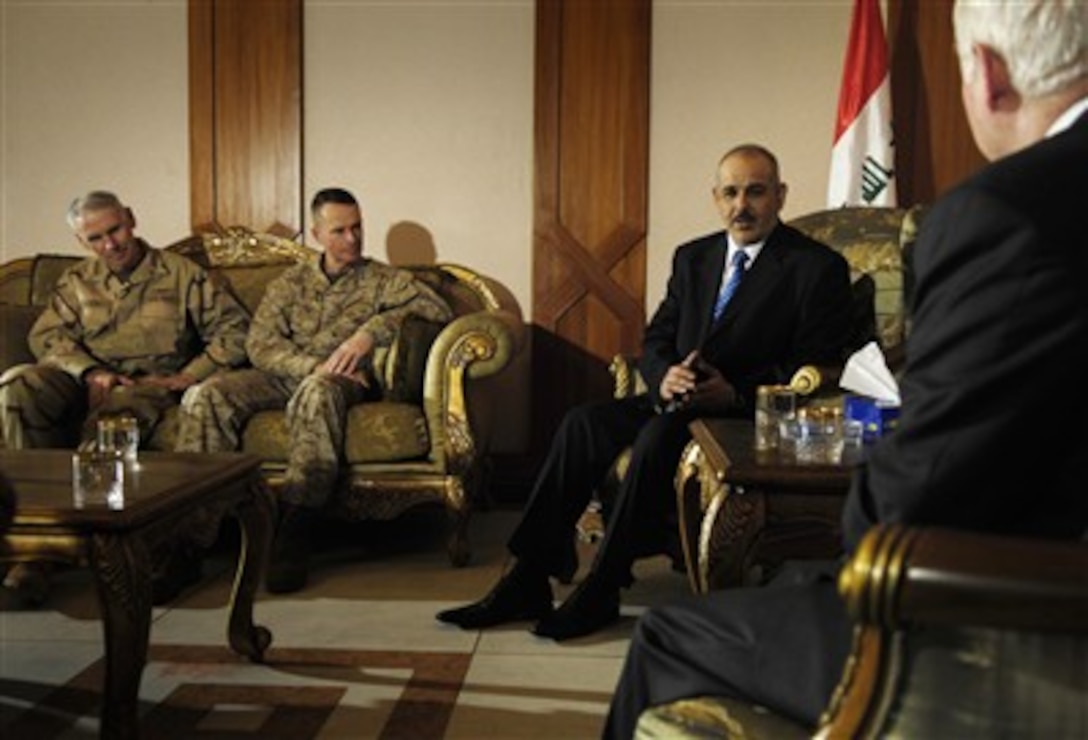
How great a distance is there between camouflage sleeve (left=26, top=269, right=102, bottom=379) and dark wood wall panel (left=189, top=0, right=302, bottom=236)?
0.79 m

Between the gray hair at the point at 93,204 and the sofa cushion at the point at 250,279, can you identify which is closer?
the gray hair at the point at 93,204

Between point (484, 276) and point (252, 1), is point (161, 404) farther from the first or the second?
point (252, 1)

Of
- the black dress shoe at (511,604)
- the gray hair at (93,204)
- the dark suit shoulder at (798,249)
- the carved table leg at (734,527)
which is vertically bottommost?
the black dress shoe at (511,604)

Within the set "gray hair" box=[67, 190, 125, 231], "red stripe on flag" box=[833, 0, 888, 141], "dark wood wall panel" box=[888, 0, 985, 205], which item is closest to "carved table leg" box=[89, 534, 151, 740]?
"gray hair" box=[67, 190, 125, 231]

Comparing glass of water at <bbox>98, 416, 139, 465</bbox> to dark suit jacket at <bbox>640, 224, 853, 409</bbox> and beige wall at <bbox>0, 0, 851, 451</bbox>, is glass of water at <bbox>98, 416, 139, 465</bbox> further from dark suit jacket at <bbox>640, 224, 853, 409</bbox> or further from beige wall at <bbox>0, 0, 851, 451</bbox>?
beige wall at <bbox>0, 0, 851, 451</bbox>

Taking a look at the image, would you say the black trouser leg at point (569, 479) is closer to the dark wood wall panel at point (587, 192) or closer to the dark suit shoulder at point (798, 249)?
the dark suit shoulder at point (798, 249)

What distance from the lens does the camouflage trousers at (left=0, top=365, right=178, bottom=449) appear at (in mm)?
3297

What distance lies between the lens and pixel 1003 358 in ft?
3.10

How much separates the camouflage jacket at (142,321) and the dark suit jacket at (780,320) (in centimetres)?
145

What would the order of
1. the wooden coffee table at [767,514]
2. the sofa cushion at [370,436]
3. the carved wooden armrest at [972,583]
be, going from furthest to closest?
the sofa cushion at [370,436], the wooden coffee table at [767,514], the carved wooden armrest at [972,583]

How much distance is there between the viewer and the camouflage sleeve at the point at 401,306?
3.61 m

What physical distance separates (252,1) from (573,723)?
3.20m

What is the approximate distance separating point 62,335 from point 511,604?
6.02ft

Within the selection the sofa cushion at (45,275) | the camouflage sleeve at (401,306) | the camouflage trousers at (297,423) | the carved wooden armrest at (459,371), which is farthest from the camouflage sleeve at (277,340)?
the sofa cushion at (45,275)
